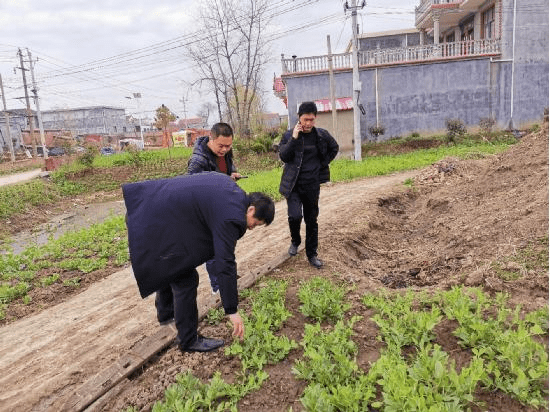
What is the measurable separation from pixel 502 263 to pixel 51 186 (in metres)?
20.8

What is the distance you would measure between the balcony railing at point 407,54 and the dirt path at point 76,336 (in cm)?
1621

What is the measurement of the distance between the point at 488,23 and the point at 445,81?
5988mm

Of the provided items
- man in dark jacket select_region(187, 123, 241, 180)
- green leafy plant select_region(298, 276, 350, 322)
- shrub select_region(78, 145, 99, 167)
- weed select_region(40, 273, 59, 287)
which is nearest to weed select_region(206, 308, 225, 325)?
green leafy plant select_region(298, 276, 350, 322)

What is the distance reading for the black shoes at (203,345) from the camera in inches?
141

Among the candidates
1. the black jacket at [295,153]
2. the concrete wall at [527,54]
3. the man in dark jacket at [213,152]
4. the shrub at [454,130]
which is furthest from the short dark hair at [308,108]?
the concrete wall at [527,54]

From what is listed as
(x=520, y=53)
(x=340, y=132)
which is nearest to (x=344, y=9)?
(x=340, y=132)

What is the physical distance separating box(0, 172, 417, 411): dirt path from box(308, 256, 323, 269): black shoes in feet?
3.20

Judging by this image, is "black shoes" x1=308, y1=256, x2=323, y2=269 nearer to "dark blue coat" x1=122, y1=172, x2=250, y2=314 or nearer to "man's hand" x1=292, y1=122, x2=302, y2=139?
"man's hand" x1=292, y1=122, x2=302, y2=139

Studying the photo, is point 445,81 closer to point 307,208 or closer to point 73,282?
point 307,208

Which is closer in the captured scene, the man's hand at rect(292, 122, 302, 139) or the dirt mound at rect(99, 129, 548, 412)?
the dirt mound at rect(99, 129, 548, 412)

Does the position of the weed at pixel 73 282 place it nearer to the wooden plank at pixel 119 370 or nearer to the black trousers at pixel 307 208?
the wooden plank at pixel 119 370

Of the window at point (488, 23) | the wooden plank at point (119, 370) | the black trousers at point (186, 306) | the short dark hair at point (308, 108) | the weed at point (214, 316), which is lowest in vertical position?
the wooden plank at point (119, 370)

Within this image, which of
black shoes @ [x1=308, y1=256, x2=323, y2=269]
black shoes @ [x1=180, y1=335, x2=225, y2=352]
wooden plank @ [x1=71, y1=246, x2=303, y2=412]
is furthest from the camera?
black shoes @ [x1=308, y1=256, x2=323, y2=269]

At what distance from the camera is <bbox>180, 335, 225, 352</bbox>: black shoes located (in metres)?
3.58
